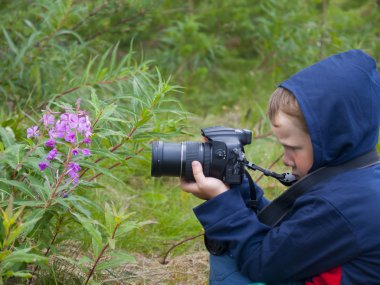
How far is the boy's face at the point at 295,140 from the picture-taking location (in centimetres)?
223

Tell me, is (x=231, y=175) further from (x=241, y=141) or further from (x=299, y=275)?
(x=299, y=275)

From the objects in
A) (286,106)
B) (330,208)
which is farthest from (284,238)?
(286,106)

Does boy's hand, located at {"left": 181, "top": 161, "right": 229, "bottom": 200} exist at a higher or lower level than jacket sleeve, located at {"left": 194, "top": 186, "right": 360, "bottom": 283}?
higher

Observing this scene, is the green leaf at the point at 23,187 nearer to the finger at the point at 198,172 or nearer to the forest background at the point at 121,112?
the forest background at the point at 121,112

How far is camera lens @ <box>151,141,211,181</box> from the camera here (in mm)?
2311

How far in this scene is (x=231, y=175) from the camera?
7.59 ft

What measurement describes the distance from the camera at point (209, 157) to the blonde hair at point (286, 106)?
0.55 feet

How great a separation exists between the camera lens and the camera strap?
0.29 meters

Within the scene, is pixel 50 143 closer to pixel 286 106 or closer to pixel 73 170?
pixel 73 170

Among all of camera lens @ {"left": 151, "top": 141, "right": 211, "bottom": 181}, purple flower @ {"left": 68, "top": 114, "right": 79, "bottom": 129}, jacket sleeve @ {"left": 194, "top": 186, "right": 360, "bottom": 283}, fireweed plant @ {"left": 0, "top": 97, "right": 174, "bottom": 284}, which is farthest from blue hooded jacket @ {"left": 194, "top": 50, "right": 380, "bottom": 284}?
purple flower @ {"left": 68, "top": 114, "right": 79, "bottom": 129}

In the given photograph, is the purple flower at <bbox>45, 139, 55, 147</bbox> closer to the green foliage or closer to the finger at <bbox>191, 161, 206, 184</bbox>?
the green foliage

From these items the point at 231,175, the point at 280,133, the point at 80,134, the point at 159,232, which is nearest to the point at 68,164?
the point at 80,134

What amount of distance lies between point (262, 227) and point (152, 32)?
425cm

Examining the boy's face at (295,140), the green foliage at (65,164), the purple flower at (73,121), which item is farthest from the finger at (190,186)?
the purple flower at (73,121)
